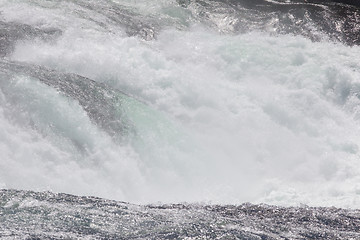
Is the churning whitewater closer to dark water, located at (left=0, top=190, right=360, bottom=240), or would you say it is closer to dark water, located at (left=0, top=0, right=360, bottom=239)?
dark water, located at (left=0, top=0, right=360, bottom=239)

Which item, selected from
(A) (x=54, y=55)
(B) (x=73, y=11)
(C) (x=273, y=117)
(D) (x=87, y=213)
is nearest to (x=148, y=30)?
(B) (x=73, y=11)

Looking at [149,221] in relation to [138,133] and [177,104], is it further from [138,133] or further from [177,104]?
[177,104]

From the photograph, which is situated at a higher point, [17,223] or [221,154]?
[221,154]

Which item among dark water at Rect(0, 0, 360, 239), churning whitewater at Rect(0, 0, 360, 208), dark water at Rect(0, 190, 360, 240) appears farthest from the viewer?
churning whitewater at Rect(0, 0, 360, 208)

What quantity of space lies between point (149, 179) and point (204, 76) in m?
3.00

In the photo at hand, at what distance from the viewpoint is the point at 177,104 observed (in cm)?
1073

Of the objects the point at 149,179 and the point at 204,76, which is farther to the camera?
the point at 204,76

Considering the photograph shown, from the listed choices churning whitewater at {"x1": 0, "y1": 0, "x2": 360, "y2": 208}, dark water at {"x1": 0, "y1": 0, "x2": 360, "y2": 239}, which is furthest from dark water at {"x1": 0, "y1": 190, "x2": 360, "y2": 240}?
churning whitewater at {"x1": 0, "y1": 0, "x2": 360, "y2": 208}

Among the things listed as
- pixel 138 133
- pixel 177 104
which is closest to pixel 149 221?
pixel 138 133

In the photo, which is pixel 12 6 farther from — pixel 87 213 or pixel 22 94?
pixel 87 213

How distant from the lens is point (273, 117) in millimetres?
10805

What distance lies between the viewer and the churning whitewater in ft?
29.2

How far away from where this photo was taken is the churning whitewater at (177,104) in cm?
889

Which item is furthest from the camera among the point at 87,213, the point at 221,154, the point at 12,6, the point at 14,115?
the point at 12,6
